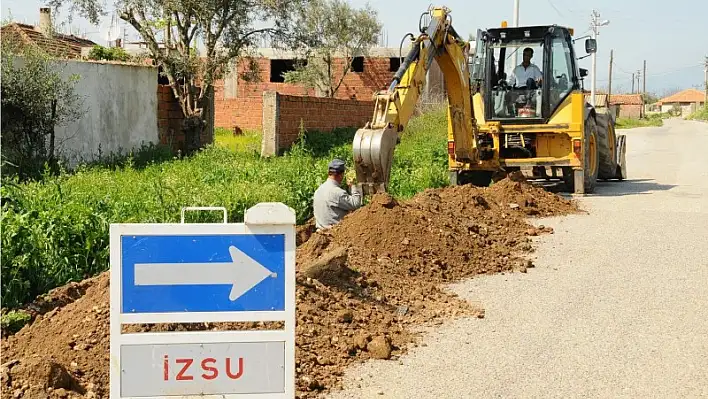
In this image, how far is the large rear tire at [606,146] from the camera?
794 inches

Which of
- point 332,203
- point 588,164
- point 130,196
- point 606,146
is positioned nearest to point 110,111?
point 130,196

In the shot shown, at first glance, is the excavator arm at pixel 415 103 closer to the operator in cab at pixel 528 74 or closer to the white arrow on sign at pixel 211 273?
the operator in cab at pixel 528 74

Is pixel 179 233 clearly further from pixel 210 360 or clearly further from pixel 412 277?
pixel 412 277

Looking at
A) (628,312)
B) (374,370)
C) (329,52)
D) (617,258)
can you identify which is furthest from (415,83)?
(329,52)

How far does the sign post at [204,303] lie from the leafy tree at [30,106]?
13.0m

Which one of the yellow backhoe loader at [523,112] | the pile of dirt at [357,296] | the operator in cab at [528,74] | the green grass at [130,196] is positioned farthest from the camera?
the operator in cab at [528,74]

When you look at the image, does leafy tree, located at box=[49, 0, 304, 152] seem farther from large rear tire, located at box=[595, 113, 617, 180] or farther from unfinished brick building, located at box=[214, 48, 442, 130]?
unfinished brick building, located at box=[214, 48, 442, 130]

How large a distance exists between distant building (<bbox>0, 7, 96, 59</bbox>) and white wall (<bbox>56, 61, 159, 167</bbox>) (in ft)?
3.04

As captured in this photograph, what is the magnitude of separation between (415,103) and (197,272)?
29.7 ft

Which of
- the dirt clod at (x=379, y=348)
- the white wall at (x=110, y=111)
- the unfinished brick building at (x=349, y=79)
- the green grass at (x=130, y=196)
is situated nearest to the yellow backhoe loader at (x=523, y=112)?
the green grass at (x=130, y=196)

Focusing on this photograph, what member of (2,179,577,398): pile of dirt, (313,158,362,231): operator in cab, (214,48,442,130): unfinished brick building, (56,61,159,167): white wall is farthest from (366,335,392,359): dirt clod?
(214,48,442,130): unfinished brick building

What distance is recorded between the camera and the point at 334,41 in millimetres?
46594

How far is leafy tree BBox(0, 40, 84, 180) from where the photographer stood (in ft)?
56.2

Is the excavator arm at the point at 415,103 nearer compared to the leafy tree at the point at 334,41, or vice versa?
the excavator arm at the point at 415,103
